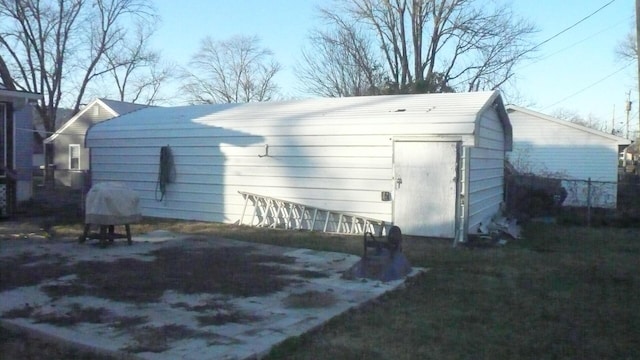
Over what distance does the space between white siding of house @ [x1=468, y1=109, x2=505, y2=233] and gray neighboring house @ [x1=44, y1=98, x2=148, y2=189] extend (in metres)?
20.6

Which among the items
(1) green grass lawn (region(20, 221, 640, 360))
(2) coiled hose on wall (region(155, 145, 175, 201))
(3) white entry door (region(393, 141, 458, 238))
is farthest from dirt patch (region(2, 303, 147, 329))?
(2) coiled hose on wall (region(155, 145, 175, 201))

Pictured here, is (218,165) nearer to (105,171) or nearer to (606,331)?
(105,171)

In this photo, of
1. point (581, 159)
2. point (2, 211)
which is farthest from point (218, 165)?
point (581, 159)

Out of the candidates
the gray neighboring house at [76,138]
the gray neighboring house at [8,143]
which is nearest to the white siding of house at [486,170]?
A: the gray neighboring house at [8,143]

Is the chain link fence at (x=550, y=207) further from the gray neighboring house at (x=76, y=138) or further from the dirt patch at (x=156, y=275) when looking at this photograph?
the gray neighboring house at (x=76, y=138)

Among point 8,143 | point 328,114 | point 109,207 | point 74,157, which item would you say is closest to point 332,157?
point 328,114

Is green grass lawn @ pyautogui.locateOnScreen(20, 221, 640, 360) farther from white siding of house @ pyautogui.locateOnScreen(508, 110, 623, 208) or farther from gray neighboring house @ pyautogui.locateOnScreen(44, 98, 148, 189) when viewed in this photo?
gray neighboring house @ pyautogui.locateOnScreen(44, 98, 148, 189)

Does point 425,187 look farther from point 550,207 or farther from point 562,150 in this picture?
point 562,150

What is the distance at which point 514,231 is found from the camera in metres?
14.4

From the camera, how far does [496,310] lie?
24.9 ft

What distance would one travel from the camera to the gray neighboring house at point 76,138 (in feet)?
107

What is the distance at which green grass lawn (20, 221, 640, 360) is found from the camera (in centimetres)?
610

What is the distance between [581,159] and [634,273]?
19312 millimetres

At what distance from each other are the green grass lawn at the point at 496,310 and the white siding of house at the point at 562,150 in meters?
16.2
